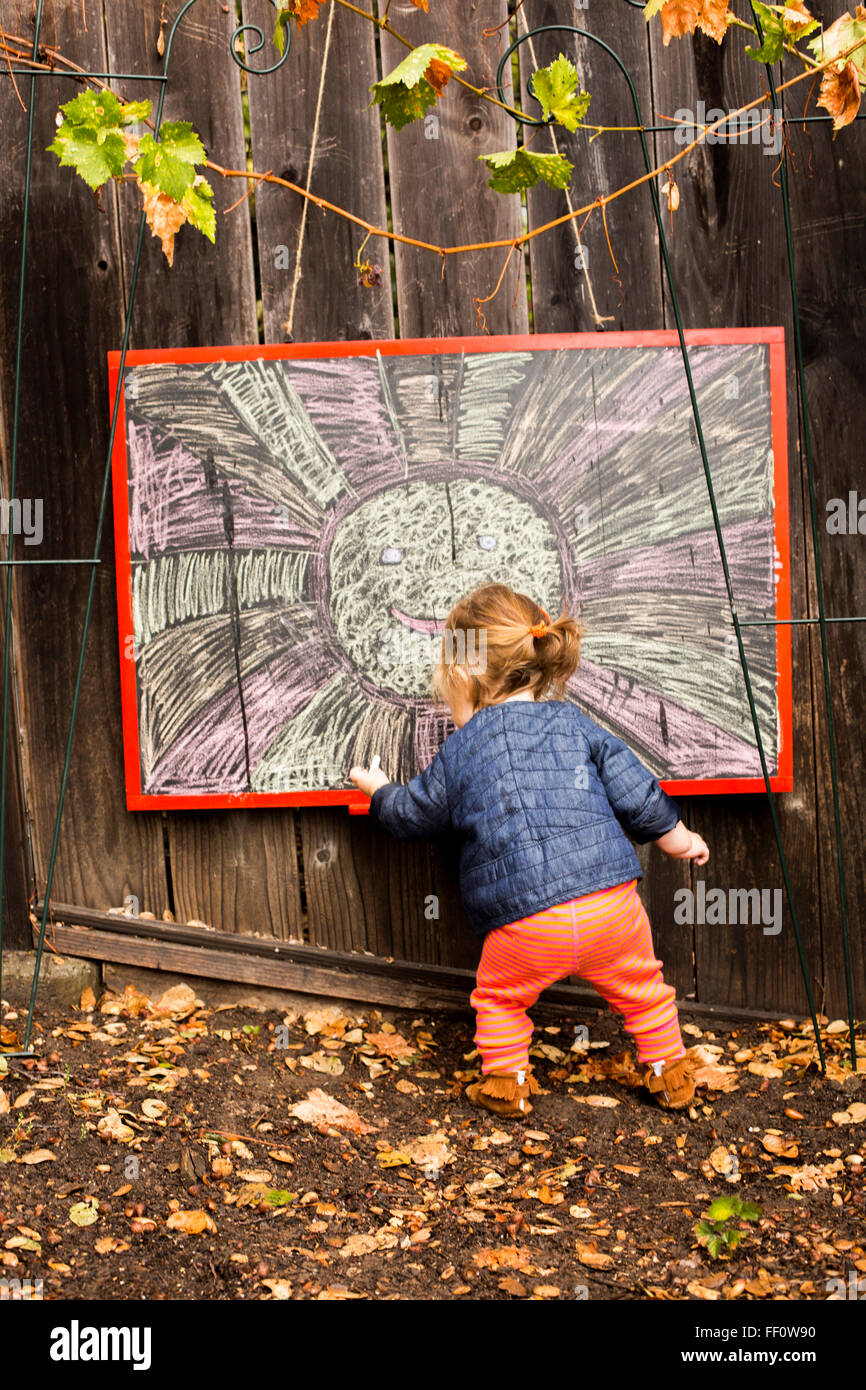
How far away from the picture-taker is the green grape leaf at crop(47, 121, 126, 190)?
221 centimetres

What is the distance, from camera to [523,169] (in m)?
2.31

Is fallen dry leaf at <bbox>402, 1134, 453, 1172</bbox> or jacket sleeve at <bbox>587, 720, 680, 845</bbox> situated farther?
jacket sleeve at <bbox>587, 720, 680, 845</bbox>

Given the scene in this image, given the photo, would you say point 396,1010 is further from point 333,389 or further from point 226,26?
point 226,26

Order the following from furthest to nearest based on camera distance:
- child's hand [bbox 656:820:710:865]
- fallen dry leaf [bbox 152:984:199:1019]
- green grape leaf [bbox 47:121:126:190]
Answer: fallen dry leaf [bbox 152:984:199:1019] → child's hand [bbox 656:820:710:865] → green grape leaf [bbox 47:121:126:190]

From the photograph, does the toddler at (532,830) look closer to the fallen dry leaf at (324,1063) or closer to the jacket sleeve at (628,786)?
the jacket sleeve at (628,786)

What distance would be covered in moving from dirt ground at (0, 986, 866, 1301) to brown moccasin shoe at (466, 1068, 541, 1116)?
4 centimetres

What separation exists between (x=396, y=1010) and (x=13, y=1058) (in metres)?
1.02

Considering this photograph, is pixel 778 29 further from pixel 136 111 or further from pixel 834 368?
pixel 136 111

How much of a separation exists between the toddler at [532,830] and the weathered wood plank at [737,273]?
0.35 m

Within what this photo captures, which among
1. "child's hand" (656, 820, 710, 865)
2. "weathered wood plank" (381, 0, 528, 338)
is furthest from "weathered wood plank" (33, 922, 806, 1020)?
"weathered wood plank" (381, 0, 528, 338)

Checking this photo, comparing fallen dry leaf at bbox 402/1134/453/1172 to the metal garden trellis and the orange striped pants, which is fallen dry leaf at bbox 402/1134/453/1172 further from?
the metal garden trellis

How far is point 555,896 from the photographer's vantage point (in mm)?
2527

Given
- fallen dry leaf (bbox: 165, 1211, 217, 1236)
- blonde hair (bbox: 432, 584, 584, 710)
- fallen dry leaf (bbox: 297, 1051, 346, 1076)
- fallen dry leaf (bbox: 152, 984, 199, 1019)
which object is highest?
blonde hair (bbox: 432, 584, 584, 710)

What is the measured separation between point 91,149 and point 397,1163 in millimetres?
2255
